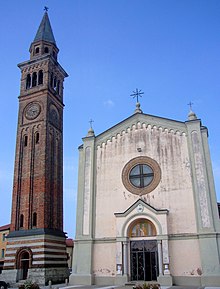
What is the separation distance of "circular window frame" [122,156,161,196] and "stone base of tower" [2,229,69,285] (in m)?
8.57

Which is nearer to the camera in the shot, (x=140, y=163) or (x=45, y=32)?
(x=140, y=163)

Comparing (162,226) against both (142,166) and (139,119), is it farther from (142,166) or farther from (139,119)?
(139,119)

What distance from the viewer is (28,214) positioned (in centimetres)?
2666

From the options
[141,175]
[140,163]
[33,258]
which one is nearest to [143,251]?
[141,175]

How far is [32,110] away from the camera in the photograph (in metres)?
30.6

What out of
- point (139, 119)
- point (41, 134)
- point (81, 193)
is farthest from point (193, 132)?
point (41, 134)

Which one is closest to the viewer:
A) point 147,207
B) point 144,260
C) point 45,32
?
point 144,260

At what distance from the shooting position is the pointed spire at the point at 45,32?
3428cm

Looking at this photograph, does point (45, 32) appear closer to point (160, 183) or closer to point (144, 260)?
point (160, 183)

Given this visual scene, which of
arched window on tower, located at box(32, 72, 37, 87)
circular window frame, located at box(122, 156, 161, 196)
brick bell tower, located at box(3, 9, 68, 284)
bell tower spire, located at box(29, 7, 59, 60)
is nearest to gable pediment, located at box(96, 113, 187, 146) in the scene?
circular window frame, located at box(122, 156, 161, 196)

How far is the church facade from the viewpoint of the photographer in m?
18.9

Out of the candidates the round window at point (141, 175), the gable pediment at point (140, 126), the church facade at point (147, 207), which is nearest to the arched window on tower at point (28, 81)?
the church facade at point (147, 207)

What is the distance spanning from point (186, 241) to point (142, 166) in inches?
228

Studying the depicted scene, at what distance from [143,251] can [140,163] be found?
5.91 meters
